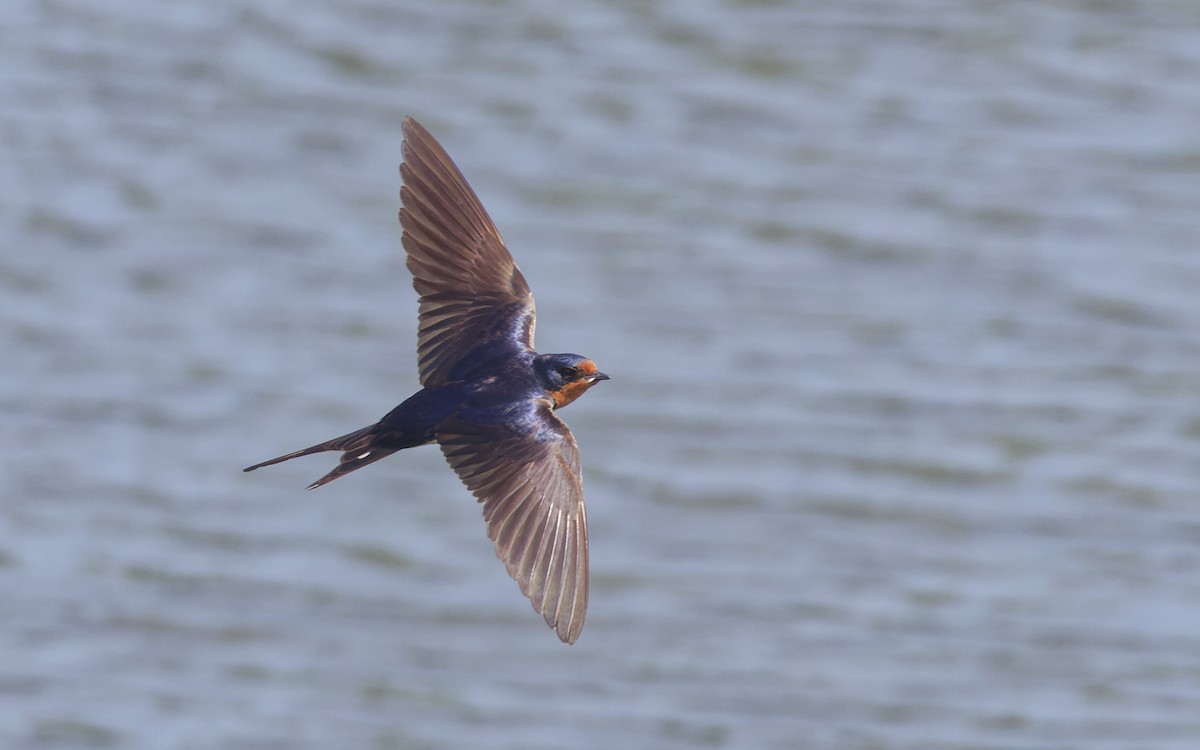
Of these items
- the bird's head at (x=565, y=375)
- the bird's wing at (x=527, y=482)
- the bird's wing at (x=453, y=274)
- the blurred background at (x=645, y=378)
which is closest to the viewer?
the bird's wing at (x=527, y=482)

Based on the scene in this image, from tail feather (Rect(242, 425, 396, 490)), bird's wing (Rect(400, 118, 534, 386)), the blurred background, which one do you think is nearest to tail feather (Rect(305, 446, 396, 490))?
tail feather (Rect(242, 425, 396, 490))

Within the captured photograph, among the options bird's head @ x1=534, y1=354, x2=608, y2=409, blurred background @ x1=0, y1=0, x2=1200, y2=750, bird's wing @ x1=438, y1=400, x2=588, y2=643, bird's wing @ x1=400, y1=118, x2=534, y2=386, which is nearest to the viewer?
bird's wing @ x1=438, y1=400, x2=588, y2=643

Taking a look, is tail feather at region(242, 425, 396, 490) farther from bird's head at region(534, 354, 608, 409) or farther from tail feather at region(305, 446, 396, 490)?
bird's head at region(534, 354, 608, 409)

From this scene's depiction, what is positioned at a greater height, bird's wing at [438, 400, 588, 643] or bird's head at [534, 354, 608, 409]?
bird's head at [534, 354, 608, 409]

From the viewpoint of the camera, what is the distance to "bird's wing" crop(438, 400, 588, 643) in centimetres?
428

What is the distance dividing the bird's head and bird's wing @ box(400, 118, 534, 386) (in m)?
0.16

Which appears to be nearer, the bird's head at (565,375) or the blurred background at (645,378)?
the bird's head at (565,375)

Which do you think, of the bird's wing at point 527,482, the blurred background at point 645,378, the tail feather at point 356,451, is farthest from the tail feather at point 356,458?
the blurred background at point 645,378

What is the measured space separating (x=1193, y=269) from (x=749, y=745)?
3360mm

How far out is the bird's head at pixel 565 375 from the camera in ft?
14.7

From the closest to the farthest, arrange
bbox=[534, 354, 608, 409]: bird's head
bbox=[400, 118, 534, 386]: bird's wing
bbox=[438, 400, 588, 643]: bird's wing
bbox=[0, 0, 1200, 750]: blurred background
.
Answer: bbox=[438, 400, 588, 643]: bird's wing < bbox=[534, 354, 608, 409]: bird's head < bbox=[400, 118, 534, 386]: bird's wing < bbox=[0, 0, 1200, 750]: blurred background

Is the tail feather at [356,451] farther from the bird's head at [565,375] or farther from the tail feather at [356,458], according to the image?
the bird's head at [565,375]

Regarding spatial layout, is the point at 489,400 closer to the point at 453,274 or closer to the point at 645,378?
the point at 453,274

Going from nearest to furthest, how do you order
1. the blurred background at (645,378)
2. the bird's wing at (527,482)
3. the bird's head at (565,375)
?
the bird's wing at (527,482) < the bird's head at (565,375) < the blurred background at (645,378)
